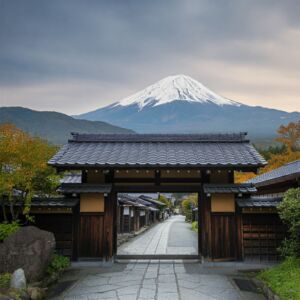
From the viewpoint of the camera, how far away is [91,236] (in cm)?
1069

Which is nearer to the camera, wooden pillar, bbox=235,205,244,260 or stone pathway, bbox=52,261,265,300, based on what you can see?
stone pathway, bbox=52,261,265,300

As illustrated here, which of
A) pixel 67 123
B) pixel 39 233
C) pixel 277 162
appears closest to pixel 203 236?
pixel 39 233

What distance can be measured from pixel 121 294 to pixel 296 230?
178 inches

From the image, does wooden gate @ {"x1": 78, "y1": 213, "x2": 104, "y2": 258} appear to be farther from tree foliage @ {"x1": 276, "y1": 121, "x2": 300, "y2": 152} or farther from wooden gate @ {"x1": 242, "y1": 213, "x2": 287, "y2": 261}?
tree foliage @ {"x1": 276, "y1": 121, "x2": 300, "y2": 152}

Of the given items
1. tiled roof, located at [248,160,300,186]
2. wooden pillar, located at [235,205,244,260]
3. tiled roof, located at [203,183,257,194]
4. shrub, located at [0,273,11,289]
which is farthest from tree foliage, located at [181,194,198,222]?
shrub, located at [0,273,11,289]

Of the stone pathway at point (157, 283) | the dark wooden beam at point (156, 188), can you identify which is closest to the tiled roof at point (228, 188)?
the dark wooden beam at point (156, 188)

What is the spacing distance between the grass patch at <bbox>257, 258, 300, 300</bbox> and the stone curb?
7cm

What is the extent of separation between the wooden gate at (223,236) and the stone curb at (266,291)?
1.98 m

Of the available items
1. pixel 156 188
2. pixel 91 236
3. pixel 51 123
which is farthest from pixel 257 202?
Answer: pixel 51 123

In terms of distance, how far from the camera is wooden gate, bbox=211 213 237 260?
10.5 meters

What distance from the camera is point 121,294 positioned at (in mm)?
7270

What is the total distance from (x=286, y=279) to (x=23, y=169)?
23.6ft

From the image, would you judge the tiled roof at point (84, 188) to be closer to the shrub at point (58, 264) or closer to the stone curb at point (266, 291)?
the shrub at point (58, 264)

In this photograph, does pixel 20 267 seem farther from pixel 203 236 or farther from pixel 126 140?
pixel 126 140
